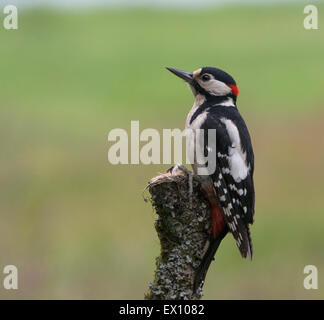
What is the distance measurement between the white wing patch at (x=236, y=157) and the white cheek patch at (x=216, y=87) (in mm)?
442

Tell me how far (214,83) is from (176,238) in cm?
167

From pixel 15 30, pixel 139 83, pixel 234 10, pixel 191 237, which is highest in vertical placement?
pixel 234 10

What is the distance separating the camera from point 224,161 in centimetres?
541

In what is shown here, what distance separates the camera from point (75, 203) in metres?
10.3

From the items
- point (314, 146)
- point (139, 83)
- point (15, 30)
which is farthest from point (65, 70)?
point (314, 146)

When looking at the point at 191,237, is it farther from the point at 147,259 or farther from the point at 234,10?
the point at 234,10

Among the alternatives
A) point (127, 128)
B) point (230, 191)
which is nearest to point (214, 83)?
point (230, 191)

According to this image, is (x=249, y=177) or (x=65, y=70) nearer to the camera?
(x=249, y=177)

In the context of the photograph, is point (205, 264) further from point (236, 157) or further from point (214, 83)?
point (214, 83)

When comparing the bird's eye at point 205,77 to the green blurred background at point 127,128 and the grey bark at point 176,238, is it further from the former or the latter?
the green blurred background at point 127,128

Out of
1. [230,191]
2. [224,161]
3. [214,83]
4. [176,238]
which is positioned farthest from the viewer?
[214,83]

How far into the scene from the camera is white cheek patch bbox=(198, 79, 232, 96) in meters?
5.87

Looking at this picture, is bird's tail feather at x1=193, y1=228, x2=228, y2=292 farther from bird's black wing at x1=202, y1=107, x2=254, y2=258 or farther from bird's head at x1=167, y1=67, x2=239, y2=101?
bird's head at x1=167, y1=67, x2=239, y2=101

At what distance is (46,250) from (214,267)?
2.01 metres
